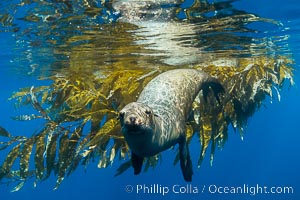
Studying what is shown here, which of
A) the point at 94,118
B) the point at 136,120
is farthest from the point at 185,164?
the point at 94,118

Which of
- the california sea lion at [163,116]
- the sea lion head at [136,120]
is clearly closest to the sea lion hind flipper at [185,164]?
the california sea lion at [163,116]

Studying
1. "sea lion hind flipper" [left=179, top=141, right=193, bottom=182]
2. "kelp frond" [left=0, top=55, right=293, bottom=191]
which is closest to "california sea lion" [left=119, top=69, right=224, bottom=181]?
"sea lion hind flipper" [left=179, top=141, right=193, bottom=182]

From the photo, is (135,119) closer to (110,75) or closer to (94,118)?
(94,118)

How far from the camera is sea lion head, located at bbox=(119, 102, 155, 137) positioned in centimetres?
450

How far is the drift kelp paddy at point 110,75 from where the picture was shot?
27.7 feet

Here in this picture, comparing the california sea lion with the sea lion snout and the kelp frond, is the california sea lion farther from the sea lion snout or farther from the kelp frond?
the kelp frond

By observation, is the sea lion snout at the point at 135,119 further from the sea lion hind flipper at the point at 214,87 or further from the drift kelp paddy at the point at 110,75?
the sea lion hind flipper at the point at 214,87

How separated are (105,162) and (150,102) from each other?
2925 millimetres

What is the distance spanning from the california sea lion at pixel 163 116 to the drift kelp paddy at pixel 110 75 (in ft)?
4.85

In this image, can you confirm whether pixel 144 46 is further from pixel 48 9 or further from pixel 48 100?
pixel 48 9

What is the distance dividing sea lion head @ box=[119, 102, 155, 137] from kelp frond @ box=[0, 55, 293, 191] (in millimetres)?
3461

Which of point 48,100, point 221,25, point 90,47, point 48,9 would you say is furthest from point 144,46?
point 48,9

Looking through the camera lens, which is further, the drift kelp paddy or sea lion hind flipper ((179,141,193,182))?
the drift kelp paddy

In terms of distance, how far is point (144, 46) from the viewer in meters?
13.3
